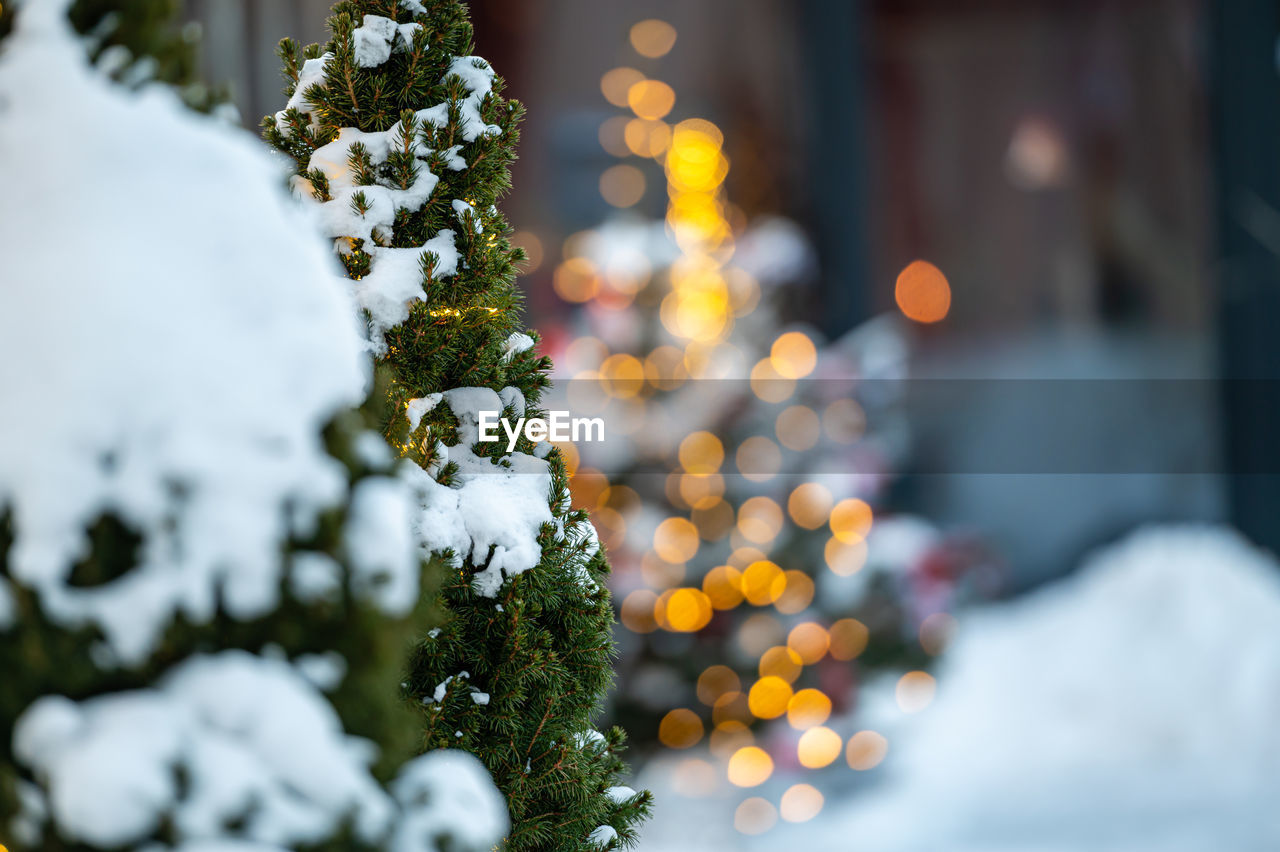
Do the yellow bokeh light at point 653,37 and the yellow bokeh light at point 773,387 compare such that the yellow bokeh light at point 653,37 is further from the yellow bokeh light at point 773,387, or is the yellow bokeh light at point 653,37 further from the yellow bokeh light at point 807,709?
the yellow bokeh light at point 807,709

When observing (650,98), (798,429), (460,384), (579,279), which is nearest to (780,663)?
(798,429)

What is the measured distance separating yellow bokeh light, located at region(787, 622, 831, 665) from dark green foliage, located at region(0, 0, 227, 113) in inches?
95.9

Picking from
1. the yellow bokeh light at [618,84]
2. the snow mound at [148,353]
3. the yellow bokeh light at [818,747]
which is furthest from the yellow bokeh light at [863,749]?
the yellow bokeh light at [618,84]

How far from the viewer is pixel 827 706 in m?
2.92

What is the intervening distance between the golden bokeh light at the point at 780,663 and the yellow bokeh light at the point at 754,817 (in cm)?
38

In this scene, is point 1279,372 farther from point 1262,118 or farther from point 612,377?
point 612,377

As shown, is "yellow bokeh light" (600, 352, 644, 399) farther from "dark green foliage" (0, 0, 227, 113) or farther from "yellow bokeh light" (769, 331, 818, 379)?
"dark green foliage" (0, 0, 227, 113)

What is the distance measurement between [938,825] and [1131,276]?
2.80 metres

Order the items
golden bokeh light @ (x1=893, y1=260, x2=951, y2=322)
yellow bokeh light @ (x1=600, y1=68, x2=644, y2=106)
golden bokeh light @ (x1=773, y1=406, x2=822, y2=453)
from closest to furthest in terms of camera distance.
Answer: golden bokeh light @ (x1=773, y1=406, x2=822, y2=453)
yellow bokeh light @ (x1=600, y1=68, x2=644, y2=106)
golden bokeh light @ (x1=893, y1=260, x2=951, y2=322)

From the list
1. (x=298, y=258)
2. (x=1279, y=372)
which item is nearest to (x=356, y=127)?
(x=298, y=258)

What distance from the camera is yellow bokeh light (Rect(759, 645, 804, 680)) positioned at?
2896 millimetres

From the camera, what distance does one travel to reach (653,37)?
178 inches

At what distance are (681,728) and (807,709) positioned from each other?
0.38 meters

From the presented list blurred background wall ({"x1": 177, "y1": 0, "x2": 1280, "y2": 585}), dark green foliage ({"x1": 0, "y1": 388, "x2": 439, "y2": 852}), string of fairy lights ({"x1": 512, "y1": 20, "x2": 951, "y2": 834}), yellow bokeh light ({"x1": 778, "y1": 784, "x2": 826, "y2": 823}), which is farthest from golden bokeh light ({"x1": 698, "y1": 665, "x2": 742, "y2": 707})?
dark green foliage ({"x1": 0, "y1": 388, "x2": 439, "y2": 852})
